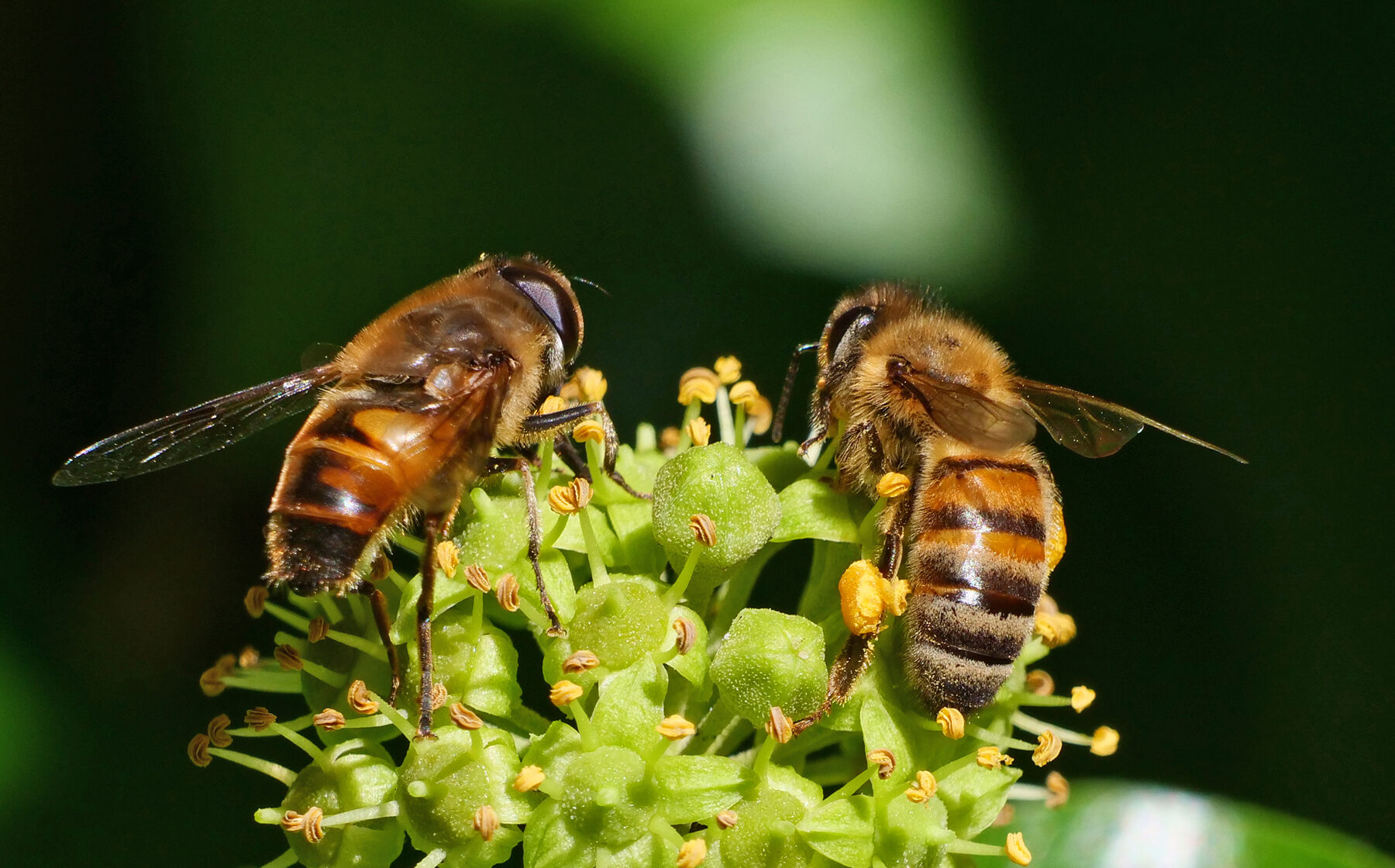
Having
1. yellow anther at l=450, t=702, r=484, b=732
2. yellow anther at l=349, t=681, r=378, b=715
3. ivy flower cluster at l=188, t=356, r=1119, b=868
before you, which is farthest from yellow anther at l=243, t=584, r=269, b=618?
yellow anther at l=450, t=702, r=484, b=732

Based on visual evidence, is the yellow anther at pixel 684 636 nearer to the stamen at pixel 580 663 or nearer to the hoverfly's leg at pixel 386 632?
the stamen at pixel 580 663

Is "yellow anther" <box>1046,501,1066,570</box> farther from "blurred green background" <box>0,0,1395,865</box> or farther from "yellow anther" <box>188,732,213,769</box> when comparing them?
"yellow anther" <box>188,732,213,769</box>

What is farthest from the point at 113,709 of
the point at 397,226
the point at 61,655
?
the point at 397,226

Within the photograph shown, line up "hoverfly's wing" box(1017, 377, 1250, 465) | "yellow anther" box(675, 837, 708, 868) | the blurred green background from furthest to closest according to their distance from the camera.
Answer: the blurred green background, "hoverfly's wing" box(1017, 377, 1250, 465), "yellow anther" box(675, 837, 708, 868)

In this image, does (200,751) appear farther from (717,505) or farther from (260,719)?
(717,505)

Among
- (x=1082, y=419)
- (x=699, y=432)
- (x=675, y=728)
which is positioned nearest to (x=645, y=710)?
(x=675, y=728)

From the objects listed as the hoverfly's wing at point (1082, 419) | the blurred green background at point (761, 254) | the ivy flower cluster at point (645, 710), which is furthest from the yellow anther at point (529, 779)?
the blurred green background at point (761, 254)

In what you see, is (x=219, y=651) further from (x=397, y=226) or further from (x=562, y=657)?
(x=562, y=657)
